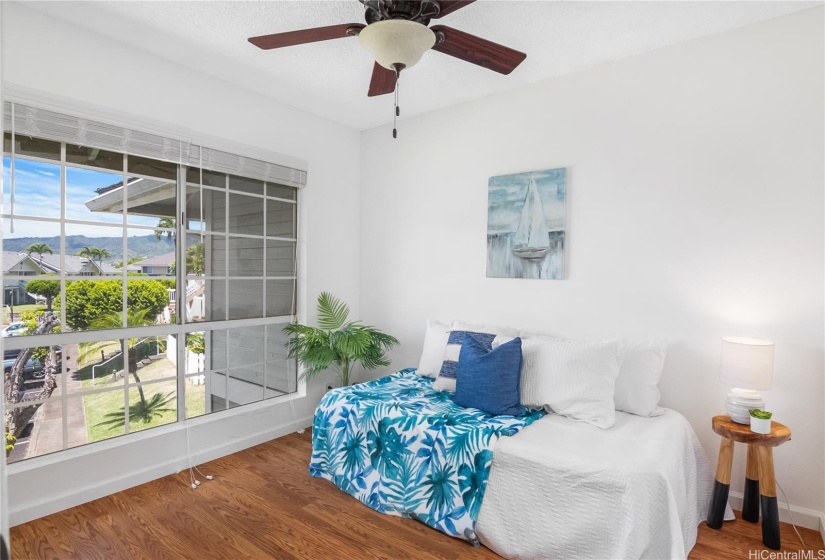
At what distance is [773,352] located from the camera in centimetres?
242

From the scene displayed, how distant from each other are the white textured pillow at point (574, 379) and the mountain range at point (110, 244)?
2.41 m

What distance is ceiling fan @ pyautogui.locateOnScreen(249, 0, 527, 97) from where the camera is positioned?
1985 mm

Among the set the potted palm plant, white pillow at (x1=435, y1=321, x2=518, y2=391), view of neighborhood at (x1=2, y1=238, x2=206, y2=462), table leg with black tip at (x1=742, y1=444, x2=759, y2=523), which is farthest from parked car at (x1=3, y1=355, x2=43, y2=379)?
table leg with black tip at (x1=742, y1=444, x2=759, y2=523)

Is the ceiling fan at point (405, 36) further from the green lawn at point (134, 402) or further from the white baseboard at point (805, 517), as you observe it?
the white baseboard at point (805, 517)

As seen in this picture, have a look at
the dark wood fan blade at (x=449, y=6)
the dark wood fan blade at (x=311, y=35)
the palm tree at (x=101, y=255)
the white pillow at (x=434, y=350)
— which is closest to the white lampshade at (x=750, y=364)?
the white pillow at (x=434, y=350)

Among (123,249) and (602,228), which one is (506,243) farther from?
(123,249)

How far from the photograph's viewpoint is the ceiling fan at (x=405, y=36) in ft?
6.51

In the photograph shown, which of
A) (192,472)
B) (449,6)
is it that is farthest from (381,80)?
(192,472)

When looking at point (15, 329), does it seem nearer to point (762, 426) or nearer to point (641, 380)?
point (641, 380)

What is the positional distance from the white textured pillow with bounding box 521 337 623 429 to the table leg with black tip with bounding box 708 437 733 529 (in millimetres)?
547

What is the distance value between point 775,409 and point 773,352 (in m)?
0.39

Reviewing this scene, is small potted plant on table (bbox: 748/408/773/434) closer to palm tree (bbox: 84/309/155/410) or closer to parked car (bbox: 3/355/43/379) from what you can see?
palm tree (bbox: 84/309/155/410)

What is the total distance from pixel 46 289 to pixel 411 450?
7.18 feet

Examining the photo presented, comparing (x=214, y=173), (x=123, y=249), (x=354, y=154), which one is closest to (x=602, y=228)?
(x=354, y=154)
